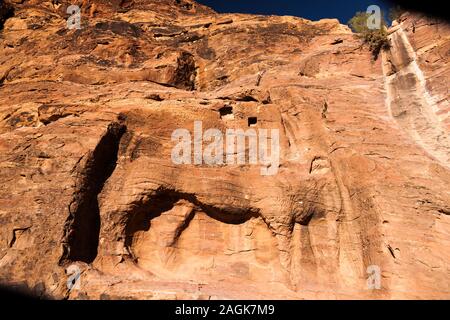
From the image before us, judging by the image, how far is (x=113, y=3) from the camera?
2088 centimetres

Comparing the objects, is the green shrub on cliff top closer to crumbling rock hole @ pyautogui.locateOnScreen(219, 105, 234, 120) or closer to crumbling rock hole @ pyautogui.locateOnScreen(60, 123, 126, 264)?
crumbling rock hole @ pyautogui.locateOnScreen(219, 105, 234, 120)

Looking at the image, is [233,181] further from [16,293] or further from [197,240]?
[16,293]

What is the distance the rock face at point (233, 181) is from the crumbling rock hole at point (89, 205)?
0.13 ft

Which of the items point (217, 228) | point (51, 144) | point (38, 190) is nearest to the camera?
point (38, 190)

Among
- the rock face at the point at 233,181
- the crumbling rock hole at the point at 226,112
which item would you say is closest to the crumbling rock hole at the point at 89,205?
the rock face at the point at 233,181

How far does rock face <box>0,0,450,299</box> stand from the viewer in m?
9.23

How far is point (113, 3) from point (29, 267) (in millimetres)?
15951

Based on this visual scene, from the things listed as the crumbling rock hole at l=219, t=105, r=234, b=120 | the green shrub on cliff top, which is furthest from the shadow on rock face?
the green shrub on cliff top

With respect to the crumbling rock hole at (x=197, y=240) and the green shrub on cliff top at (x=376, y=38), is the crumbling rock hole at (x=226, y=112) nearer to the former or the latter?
the crumbling rock hole at (x=197, y=240)

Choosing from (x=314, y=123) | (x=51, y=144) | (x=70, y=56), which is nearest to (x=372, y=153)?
(x=314, y=123)

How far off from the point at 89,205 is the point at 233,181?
3.69m

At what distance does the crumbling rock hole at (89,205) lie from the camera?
362 inches

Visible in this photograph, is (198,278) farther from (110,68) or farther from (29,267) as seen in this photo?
(110,68)

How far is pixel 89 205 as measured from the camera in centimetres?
1001
